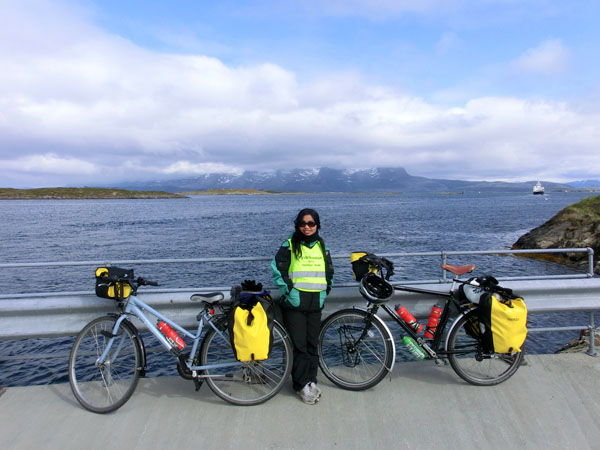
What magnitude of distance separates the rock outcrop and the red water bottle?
92.0 feet

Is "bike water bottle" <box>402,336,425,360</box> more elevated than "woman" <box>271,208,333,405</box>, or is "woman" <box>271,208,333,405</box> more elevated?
"woman" <box>271,208,333,405</box>

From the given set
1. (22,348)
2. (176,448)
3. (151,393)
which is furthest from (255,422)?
(22,348)

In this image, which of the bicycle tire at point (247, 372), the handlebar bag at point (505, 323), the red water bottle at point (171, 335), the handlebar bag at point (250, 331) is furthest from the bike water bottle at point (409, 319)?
the red water bottle at point (171, 335)

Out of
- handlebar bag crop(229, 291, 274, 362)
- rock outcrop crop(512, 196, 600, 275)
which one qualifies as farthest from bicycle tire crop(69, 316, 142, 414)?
rock outcrop crop(512, 196, 600, 275)

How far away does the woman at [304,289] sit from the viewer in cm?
390

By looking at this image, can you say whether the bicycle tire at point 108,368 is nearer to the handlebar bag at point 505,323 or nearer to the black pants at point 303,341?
the black pants at point 303,341

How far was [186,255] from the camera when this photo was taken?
29.2m

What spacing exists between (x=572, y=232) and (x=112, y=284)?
3278 centimetres

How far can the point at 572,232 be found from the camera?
28.1m

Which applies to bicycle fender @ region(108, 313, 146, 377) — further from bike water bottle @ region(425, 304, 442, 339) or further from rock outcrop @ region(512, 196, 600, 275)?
rock outcrop @ region(512, 196, 600, 275)

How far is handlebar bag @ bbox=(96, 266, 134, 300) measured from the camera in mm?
3804

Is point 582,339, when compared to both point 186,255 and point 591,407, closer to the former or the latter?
point 591,407

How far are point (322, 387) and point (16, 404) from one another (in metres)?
3.16

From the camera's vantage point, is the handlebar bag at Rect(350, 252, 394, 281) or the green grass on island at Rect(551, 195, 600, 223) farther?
the green grass on island at Rect(551, 195, 600, 223)
